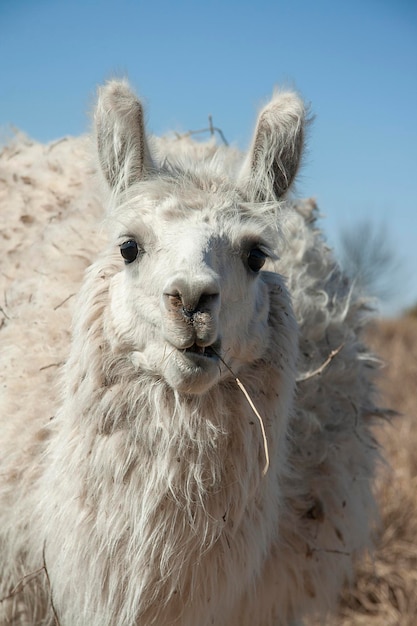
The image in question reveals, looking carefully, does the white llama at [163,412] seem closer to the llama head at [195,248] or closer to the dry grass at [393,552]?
the llama head at [195,248]

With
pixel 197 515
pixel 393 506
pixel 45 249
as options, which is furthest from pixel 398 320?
pixel 197 515

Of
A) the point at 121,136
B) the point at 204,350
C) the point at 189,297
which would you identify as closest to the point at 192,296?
the point at 189,297

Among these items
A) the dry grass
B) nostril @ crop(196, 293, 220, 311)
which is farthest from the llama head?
the dry grass

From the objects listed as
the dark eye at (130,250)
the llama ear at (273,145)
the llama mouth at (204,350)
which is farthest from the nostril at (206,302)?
the llama ear at (273,145)

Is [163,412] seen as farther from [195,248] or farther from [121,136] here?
[121,136]

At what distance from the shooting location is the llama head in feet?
8.91

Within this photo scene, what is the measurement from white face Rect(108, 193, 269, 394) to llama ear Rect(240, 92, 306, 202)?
0.29 meters

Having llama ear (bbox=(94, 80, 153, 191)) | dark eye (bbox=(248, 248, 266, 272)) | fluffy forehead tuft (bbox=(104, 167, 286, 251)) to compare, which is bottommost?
dark eye (bbox=(248, 248, 266, 272))

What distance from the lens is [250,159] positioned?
3.31m

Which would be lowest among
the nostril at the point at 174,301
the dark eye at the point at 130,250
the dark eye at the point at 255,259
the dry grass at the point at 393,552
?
the dry grass at the point at 393,552

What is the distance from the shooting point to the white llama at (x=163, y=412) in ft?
9.49

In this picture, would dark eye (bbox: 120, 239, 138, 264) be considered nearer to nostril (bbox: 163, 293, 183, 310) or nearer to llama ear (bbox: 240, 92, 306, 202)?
nostril (bbox: 163, 293, 183, 310)

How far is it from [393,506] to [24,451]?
4146 millimetres

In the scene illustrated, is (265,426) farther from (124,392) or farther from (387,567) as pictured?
(387,567)
